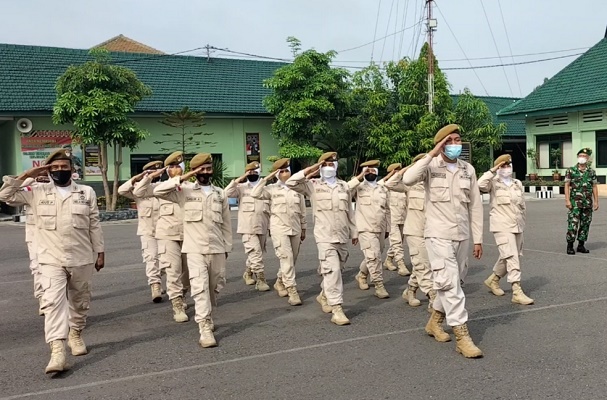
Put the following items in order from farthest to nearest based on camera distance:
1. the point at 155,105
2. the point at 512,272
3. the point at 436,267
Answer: the point at 155,105
the point at 512,272
the point at 436,267

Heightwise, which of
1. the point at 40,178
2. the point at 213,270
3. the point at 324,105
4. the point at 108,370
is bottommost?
the point at 108,370

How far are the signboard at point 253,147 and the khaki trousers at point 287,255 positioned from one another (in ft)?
59.1

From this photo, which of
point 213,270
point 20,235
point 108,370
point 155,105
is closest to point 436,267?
point 213,270

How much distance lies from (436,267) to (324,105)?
1790 cm

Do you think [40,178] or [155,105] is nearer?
[40,178]

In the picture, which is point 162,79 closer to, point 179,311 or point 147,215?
point 147,215

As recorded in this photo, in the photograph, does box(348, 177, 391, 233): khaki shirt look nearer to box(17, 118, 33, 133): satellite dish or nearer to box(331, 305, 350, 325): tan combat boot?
box(331, 305, 350, 325): tan combat boot

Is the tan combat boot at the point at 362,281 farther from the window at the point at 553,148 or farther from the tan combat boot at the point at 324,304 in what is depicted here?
the window at the point at 553,148

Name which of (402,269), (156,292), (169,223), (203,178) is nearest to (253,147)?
(402,269)

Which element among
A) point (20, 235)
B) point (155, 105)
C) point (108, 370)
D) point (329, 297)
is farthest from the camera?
point (155, 105)

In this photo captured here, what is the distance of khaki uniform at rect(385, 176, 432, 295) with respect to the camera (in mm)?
6961

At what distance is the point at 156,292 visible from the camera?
25.6 ft

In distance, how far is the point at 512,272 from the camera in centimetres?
741

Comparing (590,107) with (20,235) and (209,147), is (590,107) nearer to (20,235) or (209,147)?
(209,147)
